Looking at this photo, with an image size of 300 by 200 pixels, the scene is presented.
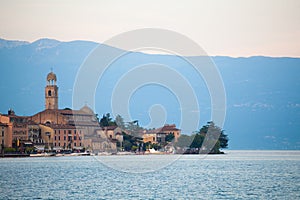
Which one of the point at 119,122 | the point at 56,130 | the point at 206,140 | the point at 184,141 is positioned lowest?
the point at 184,141

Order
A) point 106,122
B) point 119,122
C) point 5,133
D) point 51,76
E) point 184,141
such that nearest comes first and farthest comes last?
point 5,133 < point 184,141 < point 51,76 < point 106,122 < point 119,122

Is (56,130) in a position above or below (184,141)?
above

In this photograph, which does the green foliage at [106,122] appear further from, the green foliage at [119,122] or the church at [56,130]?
the church at [56,130]

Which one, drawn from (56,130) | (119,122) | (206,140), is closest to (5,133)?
(56,130)

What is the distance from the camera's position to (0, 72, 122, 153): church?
444ft

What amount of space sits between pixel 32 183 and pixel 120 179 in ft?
27.6

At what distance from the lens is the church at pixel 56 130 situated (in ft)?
444

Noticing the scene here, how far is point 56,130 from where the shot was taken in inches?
5615

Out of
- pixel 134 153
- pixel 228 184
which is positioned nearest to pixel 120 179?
pixel 228 184

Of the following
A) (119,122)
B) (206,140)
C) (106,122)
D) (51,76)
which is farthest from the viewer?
(119,122)

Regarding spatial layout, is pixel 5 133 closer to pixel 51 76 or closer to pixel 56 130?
pixel 56 130

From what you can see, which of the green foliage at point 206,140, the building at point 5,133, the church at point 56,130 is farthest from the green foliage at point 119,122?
the building at point 5,133

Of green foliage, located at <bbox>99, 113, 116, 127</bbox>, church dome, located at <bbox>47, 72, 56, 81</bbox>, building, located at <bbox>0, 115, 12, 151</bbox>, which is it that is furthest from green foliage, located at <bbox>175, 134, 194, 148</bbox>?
building, located at <bbox>0, 115, 12, 151</bbox>

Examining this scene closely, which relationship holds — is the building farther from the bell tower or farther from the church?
the bell tower
